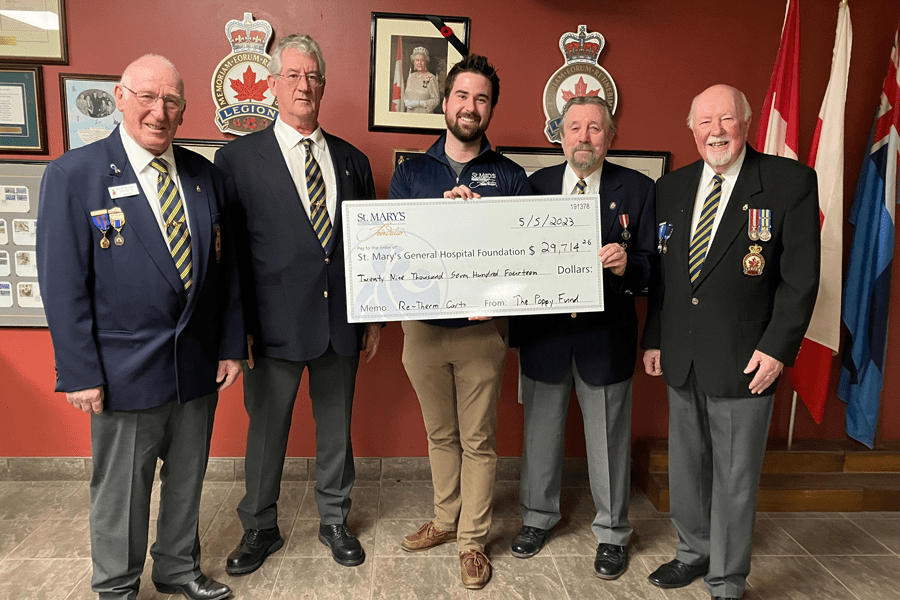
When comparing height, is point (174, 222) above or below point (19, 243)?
above

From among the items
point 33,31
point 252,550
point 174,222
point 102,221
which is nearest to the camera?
point 102,221

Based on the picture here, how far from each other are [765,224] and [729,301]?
0.94 ft

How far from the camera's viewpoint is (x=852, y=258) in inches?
112

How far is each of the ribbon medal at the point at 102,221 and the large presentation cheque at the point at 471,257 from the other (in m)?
0.74

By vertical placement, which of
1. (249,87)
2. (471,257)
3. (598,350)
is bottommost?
(598,350)

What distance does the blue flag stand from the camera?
2730mm

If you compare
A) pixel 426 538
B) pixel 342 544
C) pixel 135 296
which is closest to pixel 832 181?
pixel 426 538

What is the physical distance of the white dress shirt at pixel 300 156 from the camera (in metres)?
2.10

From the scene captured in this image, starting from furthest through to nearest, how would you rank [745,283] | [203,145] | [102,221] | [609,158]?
[609,158]
[203,145]
[745,283]
[102,221]

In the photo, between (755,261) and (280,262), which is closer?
(755,261)

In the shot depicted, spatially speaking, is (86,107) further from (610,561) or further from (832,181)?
(832,181)

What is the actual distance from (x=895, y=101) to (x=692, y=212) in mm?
1643

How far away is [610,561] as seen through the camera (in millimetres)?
2229

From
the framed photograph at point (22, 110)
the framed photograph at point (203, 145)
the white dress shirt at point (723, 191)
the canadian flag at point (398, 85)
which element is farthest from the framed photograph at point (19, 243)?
the white dress shirt at point (723, 191)
